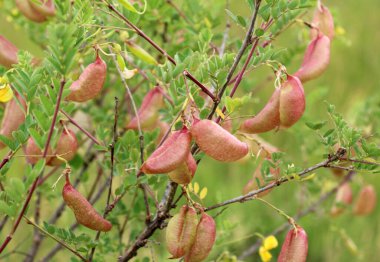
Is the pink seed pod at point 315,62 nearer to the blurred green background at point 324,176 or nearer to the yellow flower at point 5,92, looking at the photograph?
the blurred green background at point 324,176

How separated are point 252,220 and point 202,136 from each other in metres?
1.37

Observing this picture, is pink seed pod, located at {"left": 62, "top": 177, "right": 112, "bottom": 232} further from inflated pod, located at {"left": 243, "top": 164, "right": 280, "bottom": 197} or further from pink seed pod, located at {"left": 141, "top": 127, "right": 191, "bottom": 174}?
inflated pod, located at {"left": 243, "top": 164, "right": 280, "bottom": 197}

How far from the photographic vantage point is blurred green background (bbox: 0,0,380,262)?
1877 mm

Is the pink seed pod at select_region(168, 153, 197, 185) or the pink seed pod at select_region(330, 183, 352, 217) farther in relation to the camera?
the pink seed pod at select_region(330, 183, 352, 217)

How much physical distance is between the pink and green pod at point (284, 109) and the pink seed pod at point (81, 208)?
24cm

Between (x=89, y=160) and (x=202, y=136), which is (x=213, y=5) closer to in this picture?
(x=89, y=160)

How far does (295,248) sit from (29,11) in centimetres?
64

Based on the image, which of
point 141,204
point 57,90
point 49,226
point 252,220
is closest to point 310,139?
point 252,220

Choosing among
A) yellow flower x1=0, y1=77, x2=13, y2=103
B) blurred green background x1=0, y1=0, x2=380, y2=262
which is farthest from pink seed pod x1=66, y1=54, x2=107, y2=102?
blurred green background x1=0, y1=0, x2=380, y2=262

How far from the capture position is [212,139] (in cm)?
78

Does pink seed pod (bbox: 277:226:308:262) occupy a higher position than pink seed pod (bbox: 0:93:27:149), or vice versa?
pink seed pod (bbox: 0:93:27:149)

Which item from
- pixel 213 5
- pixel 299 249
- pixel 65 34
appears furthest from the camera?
pixel 213 5

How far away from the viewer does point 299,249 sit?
90 cm

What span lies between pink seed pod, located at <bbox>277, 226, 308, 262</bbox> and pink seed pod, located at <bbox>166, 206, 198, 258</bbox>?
0.13 metres
